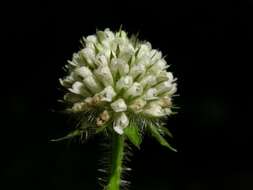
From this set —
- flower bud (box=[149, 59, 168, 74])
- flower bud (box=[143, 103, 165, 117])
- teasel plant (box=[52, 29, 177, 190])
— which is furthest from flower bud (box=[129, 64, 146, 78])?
flower bud (box=[143, 103, 165, 117])

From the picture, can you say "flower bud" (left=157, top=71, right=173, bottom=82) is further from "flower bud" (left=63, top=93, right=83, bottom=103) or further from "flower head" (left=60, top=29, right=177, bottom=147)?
"flower bud" (left=63, top=93, right=83, bottom=103)

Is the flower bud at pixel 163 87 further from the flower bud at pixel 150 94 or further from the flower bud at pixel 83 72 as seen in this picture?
the flower bud at pixel 83 72

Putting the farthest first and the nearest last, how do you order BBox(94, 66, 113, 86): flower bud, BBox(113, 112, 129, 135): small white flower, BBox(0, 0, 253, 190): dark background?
BBox(0, 0, 253, 190): dark background → BBox(94, 66, 113, 86): flower bud → BBox(113, 112, 129, 135): small white flower

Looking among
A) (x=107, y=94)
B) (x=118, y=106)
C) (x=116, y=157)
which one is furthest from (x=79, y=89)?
(x=116, y=157)

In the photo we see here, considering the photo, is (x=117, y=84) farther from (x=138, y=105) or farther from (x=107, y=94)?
(x=138, y=105)

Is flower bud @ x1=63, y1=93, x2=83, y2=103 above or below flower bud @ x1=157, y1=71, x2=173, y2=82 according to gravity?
below

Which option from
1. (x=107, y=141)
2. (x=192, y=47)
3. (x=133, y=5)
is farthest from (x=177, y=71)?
(x=107, y=141)

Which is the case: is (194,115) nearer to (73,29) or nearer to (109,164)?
(73,29)
